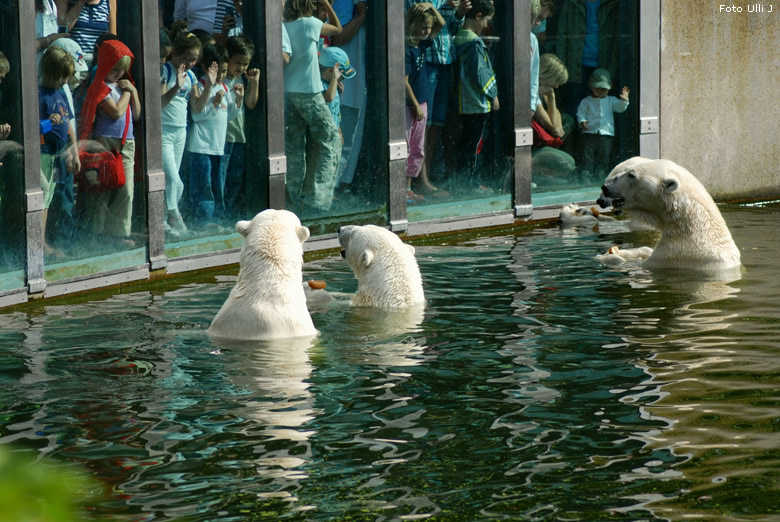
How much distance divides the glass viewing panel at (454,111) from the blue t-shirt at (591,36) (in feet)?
4.54

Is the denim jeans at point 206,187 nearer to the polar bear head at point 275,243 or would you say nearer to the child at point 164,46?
the child at point 164,46

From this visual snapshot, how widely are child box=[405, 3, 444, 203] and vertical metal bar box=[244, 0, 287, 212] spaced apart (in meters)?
1.76

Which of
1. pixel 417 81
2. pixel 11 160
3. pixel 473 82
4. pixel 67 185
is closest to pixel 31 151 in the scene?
pixel 11 160

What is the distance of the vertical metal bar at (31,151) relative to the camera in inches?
307

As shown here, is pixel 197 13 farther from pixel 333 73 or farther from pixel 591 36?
pixel 591 36

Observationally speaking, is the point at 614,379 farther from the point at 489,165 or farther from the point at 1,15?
the point at 489,165

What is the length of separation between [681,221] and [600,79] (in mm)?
4565

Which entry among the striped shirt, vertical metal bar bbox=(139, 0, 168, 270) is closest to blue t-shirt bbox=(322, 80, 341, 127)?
vertical metal bar bbox=(139, 0, 168, 270)

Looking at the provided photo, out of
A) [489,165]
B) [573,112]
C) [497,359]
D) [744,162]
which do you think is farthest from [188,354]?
[744,162]

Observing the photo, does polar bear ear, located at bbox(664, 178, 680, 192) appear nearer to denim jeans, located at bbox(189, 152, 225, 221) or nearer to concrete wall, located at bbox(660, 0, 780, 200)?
denim jeans, located at bbox(189, 152, 225, 221)

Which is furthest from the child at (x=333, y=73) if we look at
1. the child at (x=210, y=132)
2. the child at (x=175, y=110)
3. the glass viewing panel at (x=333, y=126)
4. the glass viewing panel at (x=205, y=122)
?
the child at (x=175, y=110)

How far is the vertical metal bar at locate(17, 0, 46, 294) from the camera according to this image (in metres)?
7.79

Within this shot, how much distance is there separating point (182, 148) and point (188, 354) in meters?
3.66

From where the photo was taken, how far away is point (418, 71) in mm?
11188
